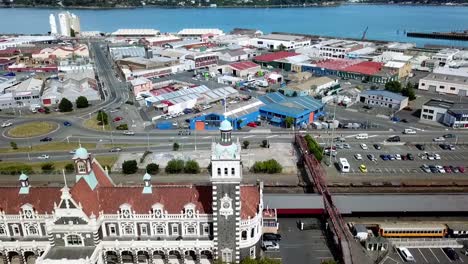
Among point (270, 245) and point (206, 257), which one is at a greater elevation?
point (206, 257)

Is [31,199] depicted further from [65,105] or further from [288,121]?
[65,105]

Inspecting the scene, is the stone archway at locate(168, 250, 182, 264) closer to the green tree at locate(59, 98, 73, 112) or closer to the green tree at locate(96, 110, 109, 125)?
the green tree at locate(96, 110, 109, 125)

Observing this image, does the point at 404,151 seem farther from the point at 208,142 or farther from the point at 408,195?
the point at 208,142

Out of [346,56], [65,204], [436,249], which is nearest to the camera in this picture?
[65,204]

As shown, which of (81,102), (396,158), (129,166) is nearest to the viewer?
(129,166)

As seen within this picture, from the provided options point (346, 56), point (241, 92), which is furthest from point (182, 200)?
point (346, 56)

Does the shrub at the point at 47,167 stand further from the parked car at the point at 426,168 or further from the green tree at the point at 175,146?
the parked car at the point at 426,168

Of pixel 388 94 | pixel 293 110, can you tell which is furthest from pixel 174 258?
pixel 388 94
